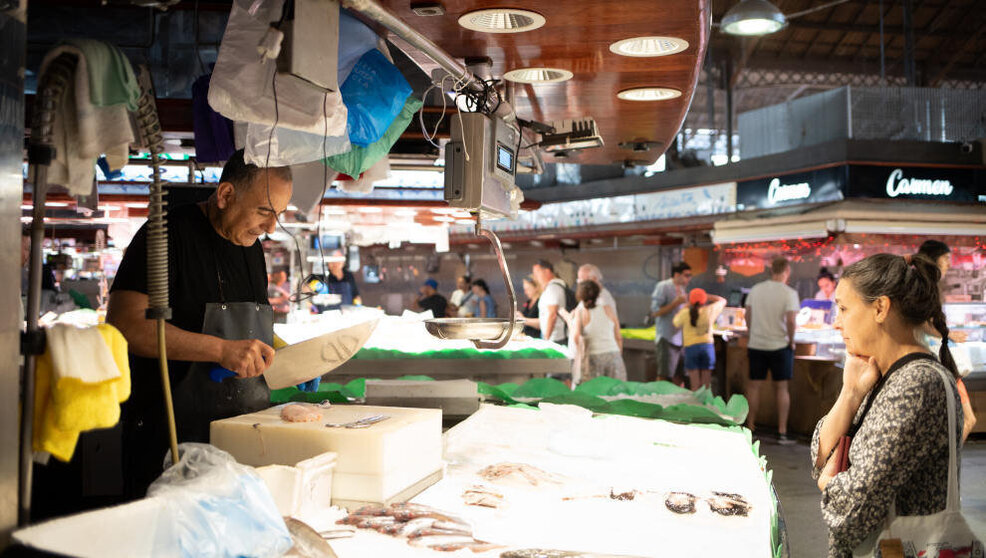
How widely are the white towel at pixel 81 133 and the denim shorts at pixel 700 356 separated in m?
7.51

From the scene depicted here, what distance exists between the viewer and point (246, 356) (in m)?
2.14

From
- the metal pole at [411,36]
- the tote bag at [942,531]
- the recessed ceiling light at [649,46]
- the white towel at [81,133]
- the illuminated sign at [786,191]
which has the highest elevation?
the illuminated sign at [786,191]

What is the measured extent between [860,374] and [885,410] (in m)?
0.24

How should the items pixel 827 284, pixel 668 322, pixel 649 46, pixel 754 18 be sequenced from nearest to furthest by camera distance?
pixel 649 46, pixel 754 18, pixel 668 322, pixel 827 284

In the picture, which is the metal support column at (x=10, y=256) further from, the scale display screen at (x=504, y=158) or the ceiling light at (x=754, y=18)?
the ceiling light at (x=754, y=18)

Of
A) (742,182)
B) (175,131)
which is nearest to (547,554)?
(175,131)

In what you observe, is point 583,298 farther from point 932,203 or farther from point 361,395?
point 932,203

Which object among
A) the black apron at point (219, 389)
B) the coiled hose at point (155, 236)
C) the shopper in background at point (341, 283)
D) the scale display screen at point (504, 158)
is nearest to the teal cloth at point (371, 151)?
the scale display screen at point (504, 158)

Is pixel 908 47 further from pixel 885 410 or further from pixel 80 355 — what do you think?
pixel 80 355

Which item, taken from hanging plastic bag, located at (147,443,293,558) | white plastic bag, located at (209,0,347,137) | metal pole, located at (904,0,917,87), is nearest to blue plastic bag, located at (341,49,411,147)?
white plastic bag, located at (209,0,347,137)

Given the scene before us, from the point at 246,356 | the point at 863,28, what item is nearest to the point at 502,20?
the point at 246,356

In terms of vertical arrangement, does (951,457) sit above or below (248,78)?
below

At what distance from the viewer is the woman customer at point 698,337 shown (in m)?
8.15

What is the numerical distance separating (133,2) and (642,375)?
382 inches
